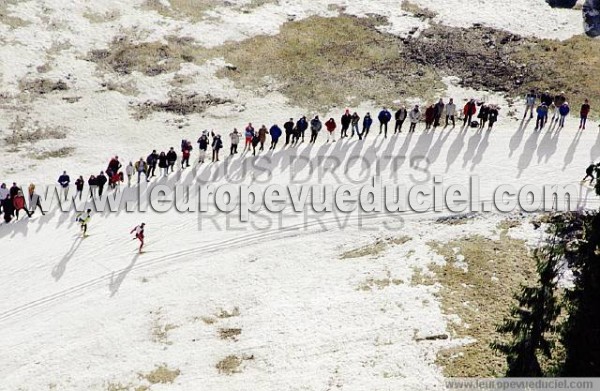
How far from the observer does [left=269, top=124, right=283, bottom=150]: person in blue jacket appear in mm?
32438

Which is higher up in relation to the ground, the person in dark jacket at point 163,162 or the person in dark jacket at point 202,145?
the person in dark jacket at point 202,145

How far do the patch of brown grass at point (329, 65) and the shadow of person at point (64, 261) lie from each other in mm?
16959

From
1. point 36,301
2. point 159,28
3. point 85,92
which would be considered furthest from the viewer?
point 159,28

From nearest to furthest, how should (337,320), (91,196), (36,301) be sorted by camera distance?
(337,320) → (36,301) → (91,196)

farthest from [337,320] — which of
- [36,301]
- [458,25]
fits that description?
[458,25]

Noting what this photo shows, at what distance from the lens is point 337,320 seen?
75.0 feet

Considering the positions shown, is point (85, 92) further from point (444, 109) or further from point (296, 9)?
point (444, 109)

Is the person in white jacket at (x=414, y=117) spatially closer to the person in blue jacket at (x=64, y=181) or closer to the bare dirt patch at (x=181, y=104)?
the bare dirt patch at (x=181, y=104)

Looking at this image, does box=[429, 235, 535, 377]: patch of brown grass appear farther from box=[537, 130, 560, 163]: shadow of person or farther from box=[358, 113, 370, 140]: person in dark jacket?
box=[358, 113, 370, 140]: person in dark jacket

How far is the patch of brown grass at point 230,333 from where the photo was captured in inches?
898

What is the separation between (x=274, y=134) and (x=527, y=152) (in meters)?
13.0

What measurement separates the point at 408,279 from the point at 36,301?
15184mm

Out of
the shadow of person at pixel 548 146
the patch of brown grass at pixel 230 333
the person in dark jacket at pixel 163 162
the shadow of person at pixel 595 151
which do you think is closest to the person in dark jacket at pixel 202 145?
the person in dark jacket at pixel 163 162

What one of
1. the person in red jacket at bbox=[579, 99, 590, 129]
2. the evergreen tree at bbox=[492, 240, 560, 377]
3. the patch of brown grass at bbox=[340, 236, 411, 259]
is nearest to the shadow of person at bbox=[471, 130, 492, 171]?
the person in red jacket at bbox=[579, 99, 590, 129]
